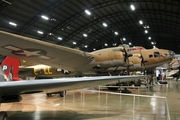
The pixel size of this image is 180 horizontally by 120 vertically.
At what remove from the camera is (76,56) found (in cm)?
934

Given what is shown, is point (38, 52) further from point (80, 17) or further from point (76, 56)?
point (80, 17)

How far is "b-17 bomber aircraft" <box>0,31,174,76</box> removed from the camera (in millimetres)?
6004

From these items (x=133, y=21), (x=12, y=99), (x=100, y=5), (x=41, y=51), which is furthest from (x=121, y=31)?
(x=12, y=99)

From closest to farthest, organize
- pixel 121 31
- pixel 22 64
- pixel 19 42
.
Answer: pixel 19 42, pixel 22 64, pixel 121 31

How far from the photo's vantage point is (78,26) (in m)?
33.3

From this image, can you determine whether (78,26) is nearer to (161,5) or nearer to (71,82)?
(161,5)

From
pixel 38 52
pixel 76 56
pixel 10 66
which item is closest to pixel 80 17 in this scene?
pixel 76 56

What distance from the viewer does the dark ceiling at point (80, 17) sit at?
2286 centimetres

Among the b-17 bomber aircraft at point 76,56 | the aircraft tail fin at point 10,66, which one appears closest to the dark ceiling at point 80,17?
the b-17 bomber aircraft at point 76,56

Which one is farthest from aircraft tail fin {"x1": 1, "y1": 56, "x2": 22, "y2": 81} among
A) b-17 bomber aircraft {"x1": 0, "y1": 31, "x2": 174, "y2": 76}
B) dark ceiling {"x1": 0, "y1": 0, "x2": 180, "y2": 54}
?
dark ceiling {"x1": 0, "y1": 0, "x2": 180, "y2": 54}

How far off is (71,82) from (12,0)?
19.4 meters

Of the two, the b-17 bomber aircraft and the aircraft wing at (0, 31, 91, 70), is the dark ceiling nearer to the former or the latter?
the b-17 bomber aircraft

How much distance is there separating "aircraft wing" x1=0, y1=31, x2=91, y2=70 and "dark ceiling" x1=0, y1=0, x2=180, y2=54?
13416 millimetres

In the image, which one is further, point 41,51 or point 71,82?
point 41,51
